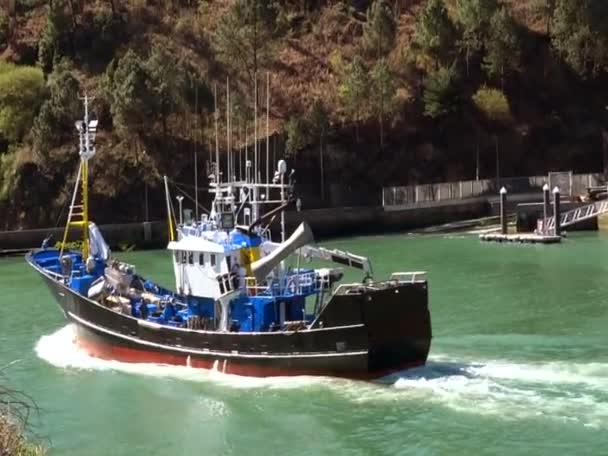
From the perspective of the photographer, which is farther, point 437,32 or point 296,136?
point 437,32

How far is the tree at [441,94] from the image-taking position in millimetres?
83000

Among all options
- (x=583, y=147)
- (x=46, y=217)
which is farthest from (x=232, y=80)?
(x=583, y=147)

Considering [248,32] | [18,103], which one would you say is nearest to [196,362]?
[18,103]

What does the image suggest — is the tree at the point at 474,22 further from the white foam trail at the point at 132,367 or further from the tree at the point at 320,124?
the white foam trail at the point at 132,367

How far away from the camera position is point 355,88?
267 feet

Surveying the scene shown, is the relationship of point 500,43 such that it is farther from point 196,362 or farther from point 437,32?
point 196,362

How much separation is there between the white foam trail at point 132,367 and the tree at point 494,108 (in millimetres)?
55950

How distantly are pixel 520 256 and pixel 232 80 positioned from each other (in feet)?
140

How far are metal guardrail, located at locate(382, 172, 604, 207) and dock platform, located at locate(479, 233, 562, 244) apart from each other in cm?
1169

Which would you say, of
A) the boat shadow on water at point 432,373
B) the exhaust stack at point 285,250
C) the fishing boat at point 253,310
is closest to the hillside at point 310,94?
the fishing boat at point 253,310

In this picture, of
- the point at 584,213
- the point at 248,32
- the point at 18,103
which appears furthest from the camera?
the point at 248,32

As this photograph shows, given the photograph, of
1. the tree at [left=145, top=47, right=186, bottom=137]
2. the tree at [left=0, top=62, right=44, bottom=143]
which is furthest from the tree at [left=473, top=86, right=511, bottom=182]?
the tree at [left=0, top=62, right=44, bottom=143]

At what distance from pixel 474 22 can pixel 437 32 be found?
398 centimetres

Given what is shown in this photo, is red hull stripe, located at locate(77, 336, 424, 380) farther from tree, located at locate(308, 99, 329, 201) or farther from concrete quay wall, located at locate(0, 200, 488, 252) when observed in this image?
tree, located at locate(308, 99, 329, 201)
